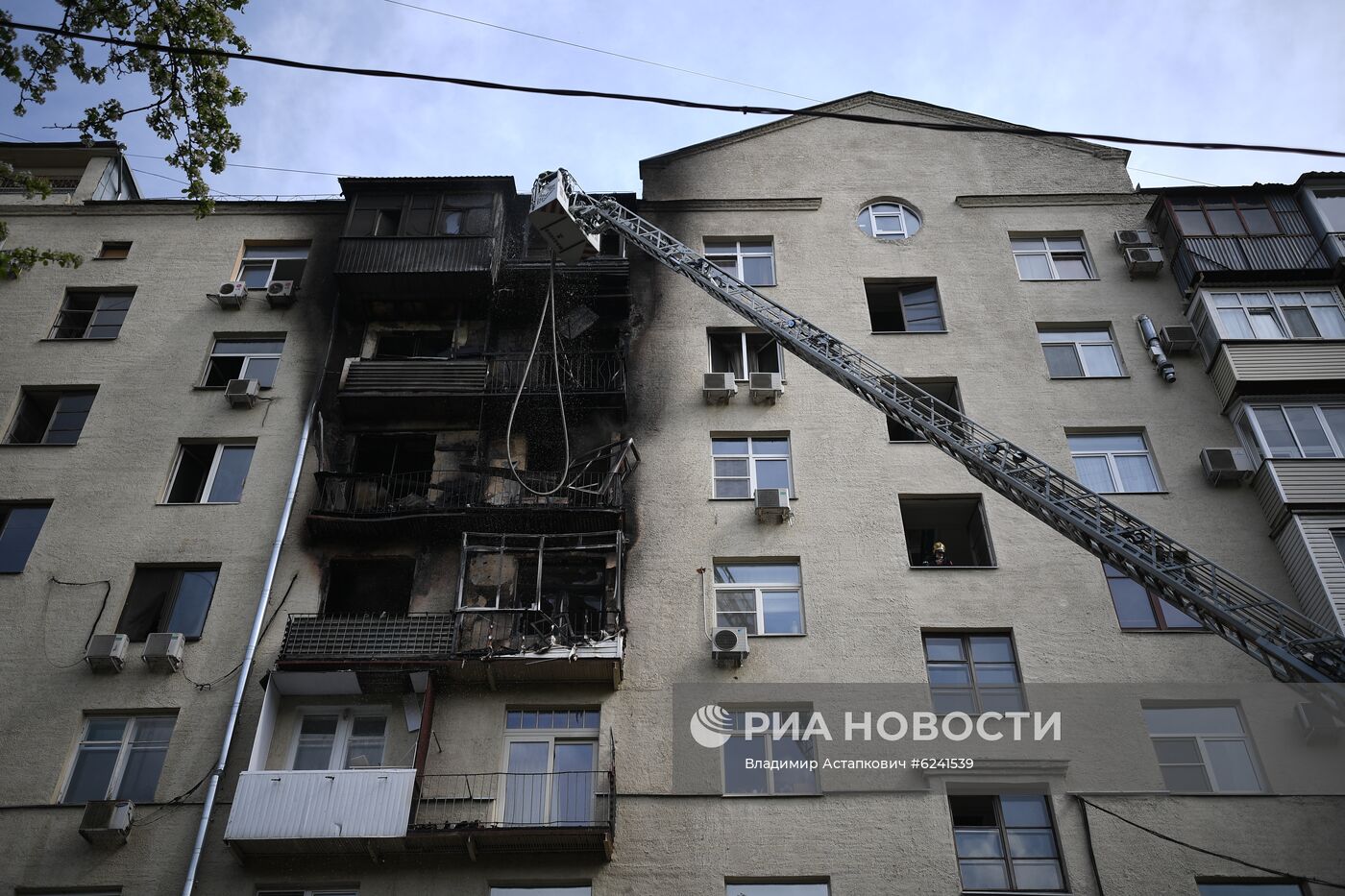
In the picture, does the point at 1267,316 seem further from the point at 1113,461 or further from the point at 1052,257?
the point at 1113,461

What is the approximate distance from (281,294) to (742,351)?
32.9 ft

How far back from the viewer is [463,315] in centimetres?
2536

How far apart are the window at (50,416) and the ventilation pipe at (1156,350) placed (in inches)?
862

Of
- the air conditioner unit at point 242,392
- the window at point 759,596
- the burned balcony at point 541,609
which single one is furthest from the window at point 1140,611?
the air conditioner unit at point 242,392

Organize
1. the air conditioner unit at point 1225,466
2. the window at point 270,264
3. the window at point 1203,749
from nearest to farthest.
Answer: the window at point 1203,749
the air conditioner unit at point 1225,466
the window at point 270,264

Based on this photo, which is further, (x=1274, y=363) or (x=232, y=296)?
(x=232, y=296)

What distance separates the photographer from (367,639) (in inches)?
770

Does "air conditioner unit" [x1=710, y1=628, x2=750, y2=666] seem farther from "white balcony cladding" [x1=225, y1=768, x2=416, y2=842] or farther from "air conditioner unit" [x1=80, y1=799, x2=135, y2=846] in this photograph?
"air conditioner unit" [x1=80, y1=799, x2=135, y2=846]

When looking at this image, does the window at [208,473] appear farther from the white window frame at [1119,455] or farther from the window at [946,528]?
the white window frame at [1119,455]

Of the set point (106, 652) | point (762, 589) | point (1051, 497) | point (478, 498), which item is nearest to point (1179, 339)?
point (1051, 497)

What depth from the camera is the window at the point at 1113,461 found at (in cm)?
2236

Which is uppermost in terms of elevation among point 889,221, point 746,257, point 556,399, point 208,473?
point 889,221

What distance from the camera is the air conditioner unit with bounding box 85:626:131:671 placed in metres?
19.5

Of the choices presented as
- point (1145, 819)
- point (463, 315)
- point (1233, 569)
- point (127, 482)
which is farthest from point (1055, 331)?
point (127, 482)
